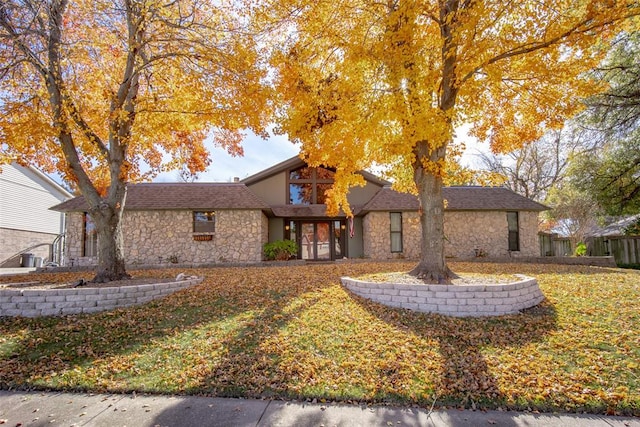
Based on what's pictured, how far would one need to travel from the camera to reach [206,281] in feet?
29.6

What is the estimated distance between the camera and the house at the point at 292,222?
14.8 metres

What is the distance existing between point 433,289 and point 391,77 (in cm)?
445

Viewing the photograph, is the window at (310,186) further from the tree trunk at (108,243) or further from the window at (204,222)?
the tree trunk at (108,243)

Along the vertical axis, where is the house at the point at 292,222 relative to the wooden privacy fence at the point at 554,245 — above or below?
above

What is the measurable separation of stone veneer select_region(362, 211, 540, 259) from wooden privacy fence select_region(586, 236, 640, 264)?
12.7 ft

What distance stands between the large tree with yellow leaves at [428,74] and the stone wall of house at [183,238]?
22.5ft

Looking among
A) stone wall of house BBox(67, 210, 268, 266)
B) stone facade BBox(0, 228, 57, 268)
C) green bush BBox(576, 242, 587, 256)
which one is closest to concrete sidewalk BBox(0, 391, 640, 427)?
stone wall of house BBox(67, 210, 268, 266)

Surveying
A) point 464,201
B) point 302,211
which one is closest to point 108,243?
point 302,211

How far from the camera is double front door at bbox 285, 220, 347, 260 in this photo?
17.2 meters

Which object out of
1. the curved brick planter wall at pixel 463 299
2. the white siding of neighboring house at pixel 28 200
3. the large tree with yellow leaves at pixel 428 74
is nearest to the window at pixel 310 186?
the large tree with yellow leaves at pixel 428 74

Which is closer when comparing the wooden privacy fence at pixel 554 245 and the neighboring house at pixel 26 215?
the neighboring house at pixel 26 215

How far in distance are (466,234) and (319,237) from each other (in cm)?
740

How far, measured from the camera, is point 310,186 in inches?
679

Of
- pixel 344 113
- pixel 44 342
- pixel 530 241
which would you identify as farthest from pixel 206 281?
pixel 530 241
